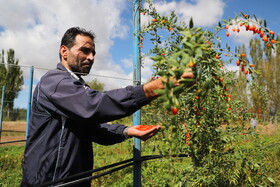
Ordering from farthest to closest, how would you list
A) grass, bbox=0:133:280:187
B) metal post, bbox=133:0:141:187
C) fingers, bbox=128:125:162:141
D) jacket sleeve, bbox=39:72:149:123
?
grass, bbox=0:133:280:187 → metal post, bbox=133:0:141:187 → fingers, bbox=128:125:162:141 → jacket sleeve, bbox=39:72:149:123

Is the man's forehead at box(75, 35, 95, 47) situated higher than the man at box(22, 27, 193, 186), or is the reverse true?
the man's forehead at box(75, 35, 95, 47)

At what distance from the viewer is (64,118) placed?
132cm

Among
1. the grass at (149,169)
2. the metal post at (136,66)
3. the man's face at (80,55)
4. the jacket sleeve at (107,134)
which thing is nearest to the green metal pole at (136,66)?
the metal post at (136,66)

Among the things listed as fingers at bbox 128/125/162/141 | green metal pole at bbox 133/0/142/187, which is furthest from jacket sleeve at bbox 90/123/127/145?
green metal pole at bbox 133/0/142/187

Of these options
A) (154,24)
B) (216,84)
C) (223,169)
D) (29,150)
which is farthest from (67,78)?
(223,169)

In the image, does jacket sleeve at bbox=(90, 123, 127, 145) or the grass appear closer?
jacket sleeve at bbox=(90, 123, 127, 145)

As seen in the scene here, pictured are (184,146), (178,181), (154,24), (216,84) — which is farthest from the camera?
(154,24)

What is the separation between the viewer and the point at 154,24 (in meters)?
Result: 2.24

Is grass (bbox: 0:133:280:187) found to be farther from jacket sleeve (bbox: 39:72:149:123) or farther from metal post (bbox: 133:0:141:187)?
jacket sleeve (bbox: 39:72:149:123)

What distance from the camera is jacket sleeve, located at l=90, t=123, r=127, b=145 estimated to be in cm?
176

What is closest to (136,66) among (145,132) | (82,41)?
(82,41)

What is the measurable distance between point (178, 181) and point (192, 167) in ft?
0.66

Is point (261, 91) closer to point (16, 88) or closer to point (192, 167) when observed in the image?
point (192, 167)

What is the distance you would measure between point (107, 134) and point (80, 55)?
68cm
